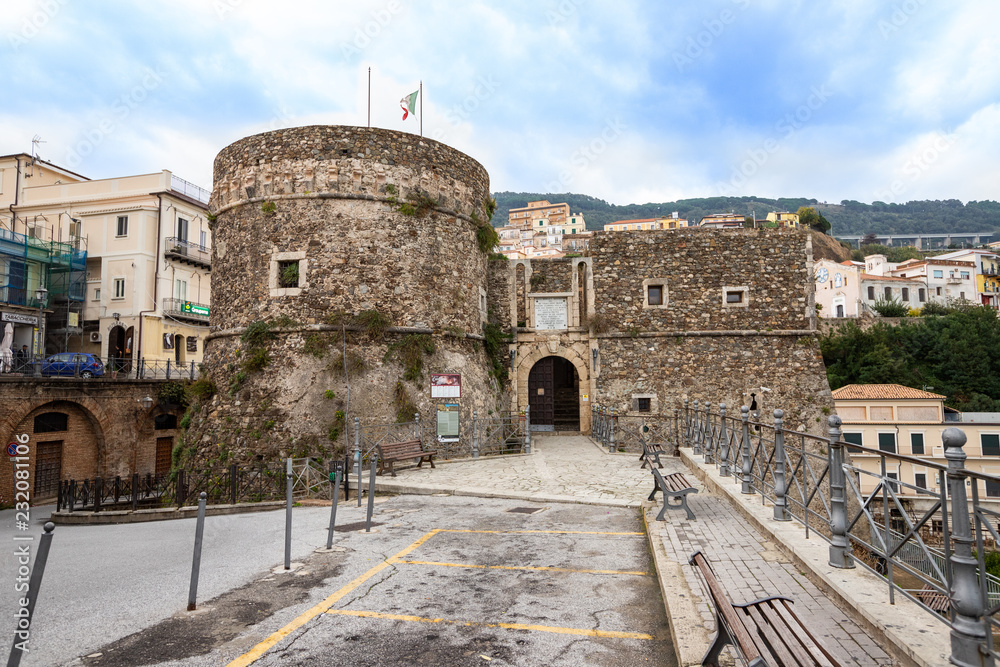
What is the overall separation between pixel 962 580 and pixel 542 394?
55.4 ft

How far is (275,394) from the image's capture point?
1347 centimetres

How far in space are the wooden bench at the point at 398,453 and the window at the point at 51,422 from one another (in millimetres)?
12611

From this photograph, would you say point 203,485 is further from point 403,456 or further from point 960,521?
point 960,521

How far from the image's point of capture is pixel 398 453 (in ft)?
38.5

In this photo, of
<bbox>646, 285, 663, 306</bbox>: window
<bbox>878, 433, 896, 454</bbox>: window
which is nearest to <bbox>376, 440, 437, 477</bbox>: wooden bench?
<bbox>646, 285, 663, 306</bbox>: window

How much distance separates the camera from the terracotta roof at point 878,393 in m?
30.2

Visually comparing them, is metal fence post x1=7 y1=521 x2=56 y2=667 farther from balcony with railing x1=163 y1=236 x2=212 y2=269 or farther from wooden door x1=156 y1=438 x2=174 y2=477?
balcony with railing x1=163 y1=236 x2=212 y2=269

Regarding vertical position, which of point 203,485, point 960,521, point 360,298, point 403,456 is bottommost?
point 203,485

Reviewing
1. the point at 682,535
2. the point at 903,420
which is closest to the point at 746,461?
the point at 682,535

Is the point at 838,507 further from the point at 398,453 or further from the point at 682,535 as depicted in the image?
the point at 398,453

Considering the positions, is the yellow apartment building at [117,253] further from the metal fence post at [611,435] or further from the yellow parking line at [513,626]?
the yellow parking line at [513,626]

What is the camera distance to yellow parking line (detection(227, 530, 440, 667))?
3.73 meters

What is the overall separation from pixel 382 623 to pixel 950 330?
44019 mm

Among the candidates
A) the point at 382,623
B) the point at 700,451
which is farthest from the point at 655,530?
the point at 700,451
